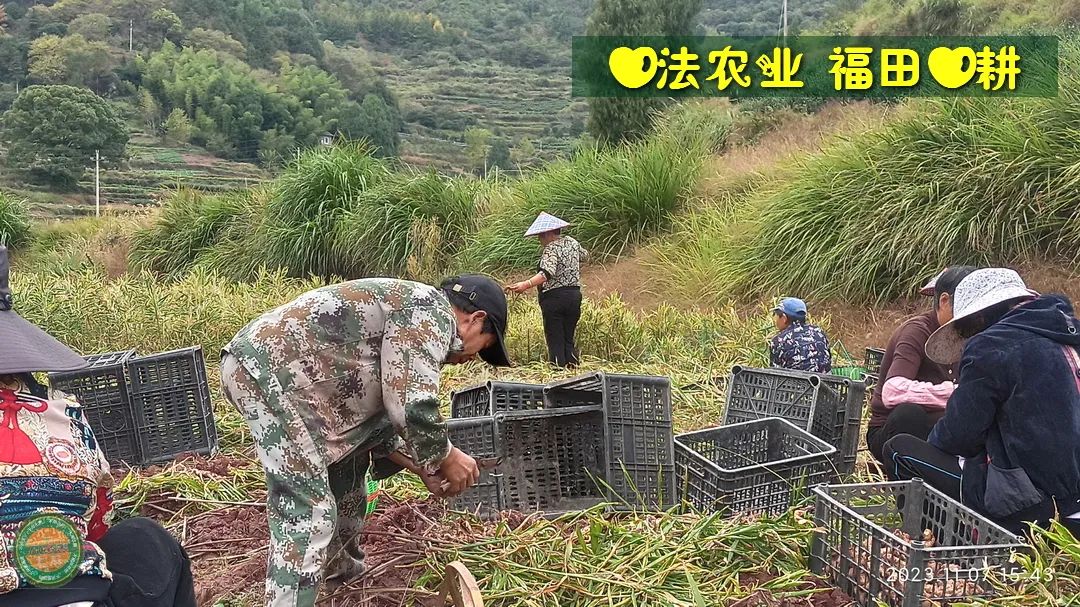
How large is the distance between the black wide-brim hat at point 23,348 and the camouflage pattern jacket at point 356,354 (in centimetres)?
53

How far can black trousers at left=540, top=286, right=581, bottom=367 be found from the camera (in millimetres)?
6734

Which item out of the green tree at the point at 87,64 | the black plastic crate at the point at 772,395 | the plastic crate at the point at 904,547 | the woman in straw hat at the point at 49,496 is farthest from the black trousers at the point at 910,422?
the green tree at the point at 87,64

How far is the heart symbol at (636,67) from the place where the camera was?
→ 16.6 meters

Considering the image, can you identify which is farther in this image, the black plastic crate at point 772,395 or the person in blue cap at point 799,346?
the person in blue cap at point 799,346

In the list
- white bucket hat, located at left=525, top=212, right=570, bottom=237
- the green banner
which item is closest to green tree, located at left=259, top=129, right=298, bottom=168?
the green banner

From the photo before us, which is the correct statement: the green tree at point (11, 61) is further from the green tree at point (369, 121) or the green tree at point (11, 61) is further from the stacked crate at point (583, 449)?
the stacked crate at point (583, 449)

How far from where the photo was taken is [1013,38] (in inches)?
511

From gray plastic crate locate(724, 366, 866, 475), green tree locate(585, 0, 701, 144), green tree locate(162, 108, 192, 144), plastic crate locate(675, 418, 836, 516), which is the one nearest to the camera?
plastic crate locate(675, 418, 836, 516)

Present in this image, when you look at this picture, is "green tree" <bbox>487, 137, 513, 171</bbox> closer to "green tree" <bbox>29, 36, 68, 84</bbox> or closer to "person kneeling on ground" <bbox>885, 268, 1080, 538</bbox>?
"green tree" <bbox>29, 36, 68, 84</bbox>

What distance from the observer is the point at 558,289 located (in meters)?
6.72

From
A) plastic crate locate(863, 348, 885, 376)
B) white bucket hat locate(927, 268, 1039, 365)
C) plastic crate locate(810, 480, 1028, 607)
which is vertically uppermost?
white bucket hat locate(927, 268, 1039, 365)

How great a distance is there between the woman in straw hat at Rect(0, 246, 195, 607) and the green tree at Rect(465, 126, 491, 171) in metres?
31.3

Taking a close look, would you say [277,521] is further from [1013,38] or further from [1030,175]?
[1013,38]

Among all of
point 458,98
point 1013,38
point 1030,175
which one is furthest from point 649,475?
point 458,98
